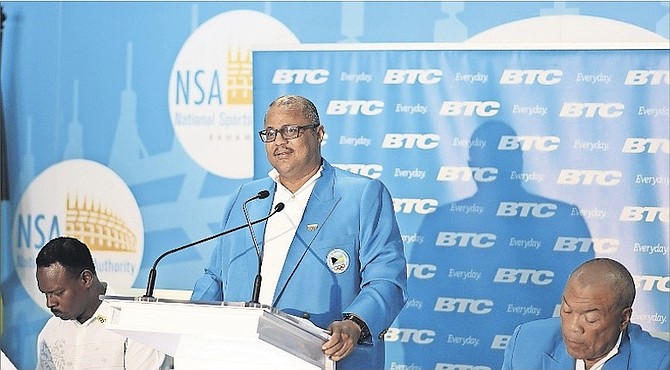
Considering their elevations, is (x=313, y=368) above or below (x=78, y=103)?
below

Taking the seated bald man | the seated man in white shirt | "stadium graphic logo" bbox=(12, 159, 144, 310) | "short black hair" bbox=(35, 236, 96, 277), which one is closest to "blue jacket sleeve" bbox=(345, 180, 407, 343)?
the seated bald man

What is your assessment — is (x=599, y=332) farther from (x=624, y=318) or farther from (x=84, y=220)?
(x=84, y=220)

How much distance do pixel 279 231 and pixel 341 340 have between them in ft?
2.77

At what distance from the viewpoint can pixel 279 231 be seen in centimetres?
401

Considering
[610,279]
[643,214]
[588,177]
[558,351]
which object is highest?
[588,177]

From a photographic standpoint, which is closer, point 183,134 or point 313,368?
point 313,368

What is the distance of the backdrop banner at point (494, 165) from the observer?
5023 millimetres

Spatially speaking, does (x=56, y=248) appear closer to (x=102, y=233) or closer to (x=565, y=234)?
(x=102, y=233)

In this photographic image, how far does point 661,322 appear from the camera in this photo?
502 cm

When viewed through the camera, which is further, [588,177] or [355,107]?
[355,107]

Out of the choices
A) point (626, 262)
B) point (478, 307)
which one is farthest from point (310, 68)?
point (626, 262)

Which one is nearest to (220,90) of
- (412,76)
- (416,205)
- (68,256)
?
(412,76)

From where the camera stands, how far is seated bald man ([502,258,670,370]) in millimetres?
3467

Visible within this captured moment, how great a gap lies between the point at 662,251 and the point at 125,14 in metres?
3.16
